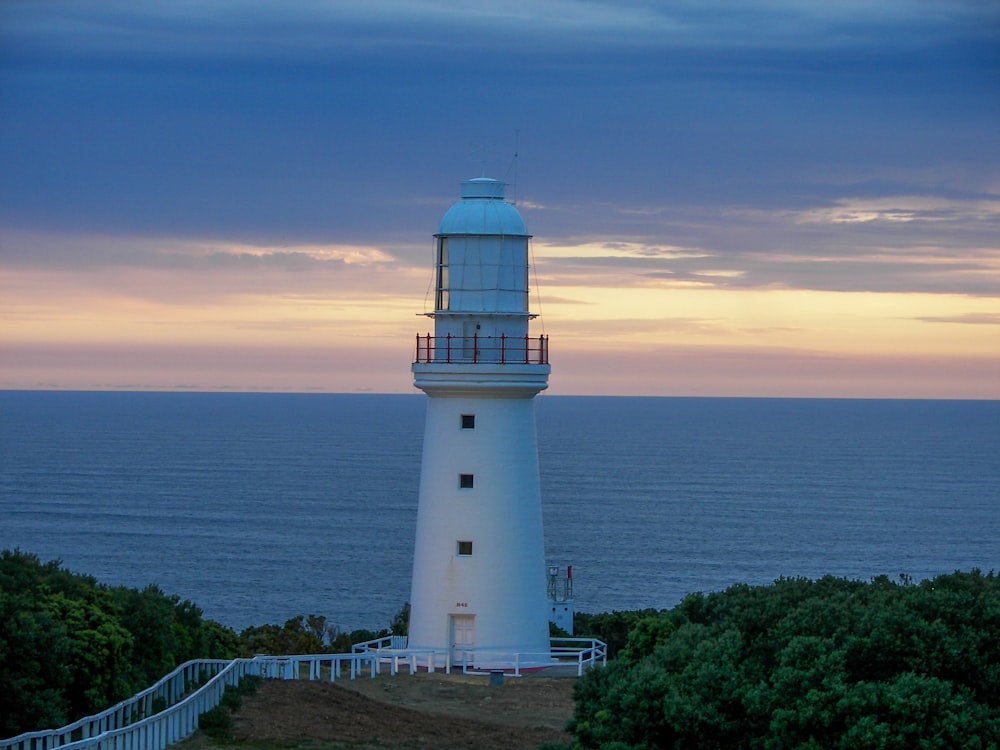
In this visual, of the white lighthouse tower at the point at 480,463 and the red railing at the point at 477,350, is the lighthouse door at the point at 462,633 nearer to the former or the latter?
the white lighthouse tower at the point at 480,463

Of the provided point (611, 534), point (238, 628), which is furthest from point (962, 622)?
point (611, 534)

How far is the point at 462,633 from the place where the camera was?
28172mm

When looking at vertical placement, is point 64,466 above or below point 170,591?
above

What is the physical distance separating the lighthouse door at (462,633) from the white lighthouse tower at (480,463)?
0.06 ft

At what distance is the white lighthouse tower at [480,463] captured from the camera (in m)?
28.0

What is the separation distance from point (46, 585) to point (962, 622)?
13280mm

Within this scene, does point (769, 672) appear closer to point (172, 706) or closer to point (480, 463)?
point (172, 706)

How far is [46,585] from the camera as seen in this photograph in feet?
74.0

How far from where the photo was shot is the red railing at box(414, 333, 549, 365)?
28406 millimetres

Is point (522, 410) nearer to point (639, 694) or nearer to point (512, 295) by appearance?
point (512, 295)

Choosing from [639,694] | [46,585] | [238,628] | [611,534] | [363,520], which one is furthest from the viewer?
[363,520]

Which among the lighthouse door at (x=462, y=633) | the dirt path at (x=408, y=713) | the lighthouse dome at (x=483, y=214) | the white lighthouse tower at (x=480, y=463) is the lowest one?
the dirt path at (x=408, y=713)

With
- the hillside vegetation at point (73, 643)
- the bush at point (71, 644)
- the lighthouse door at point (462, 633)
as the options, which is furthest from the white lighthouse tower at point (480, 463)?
the bush at point (71, 644)

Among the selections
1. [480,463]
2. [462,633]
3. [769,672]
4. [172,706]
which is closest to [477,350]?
[480,463]
